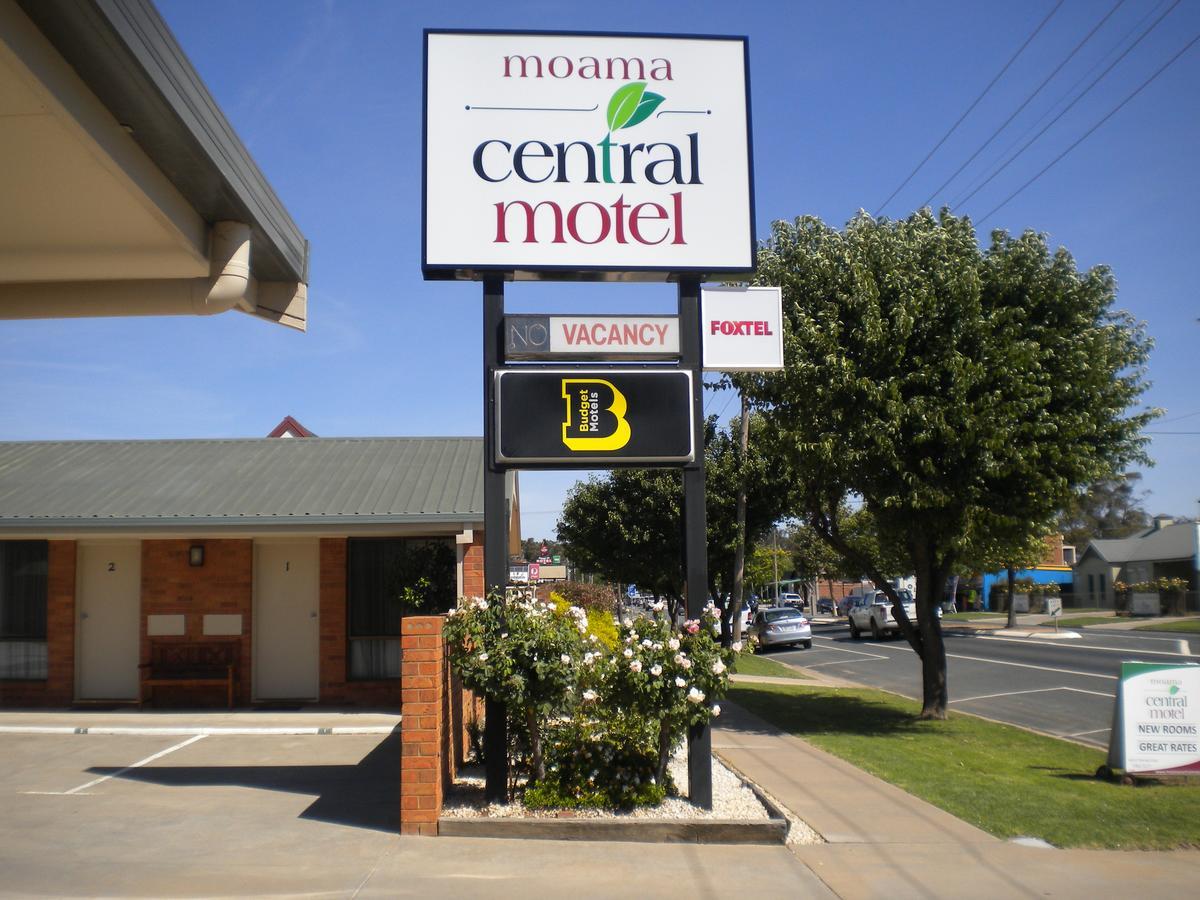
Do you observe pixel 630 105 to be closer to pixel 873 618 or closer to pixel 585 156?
pixel 585 156

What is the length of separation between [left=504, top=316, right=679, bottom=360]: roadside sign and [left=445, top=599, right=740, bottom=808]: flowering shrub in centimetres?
202

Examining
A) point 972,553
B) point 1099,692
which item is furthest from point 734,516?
point 972,553

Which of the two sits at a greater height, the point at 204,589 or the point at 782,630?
the point at 204,589

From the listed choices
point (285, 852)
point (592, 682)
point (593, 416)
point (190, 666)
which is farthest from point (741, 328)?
point (190, 666)

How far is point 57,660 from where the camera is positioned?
49.1 feet

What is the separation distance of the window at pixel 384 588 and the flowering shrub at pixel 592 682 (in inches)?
255

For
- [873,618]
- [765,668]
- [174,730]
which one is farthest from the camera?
[873,618]

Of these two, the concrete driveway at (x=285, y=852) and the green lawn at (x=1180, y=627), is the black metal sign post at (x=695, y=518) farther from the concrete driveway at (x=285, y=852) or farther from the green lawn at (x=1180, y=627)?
the green lawn at (x=1180, y=627)

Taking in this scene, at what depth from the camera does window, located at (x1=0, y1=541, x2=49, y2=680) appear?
15.1m

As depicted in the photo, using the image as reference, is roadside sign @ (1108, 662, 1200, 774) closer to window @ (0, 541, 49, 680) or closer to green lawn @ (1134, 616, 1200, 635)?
window @ (0, 541, 49, 680)

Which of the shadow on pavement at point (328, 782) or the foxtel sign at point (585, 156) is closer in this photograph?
the shadow on pavement at point (328, 782)

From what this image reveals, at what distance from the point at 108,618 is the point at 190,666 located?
60.7 inches

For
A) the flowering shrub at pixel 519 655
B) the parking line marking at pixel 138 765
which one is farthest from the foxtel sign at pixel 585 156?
the parking line marking at pixel 138 765

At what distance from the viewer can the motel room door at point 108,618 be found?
15.1 m
